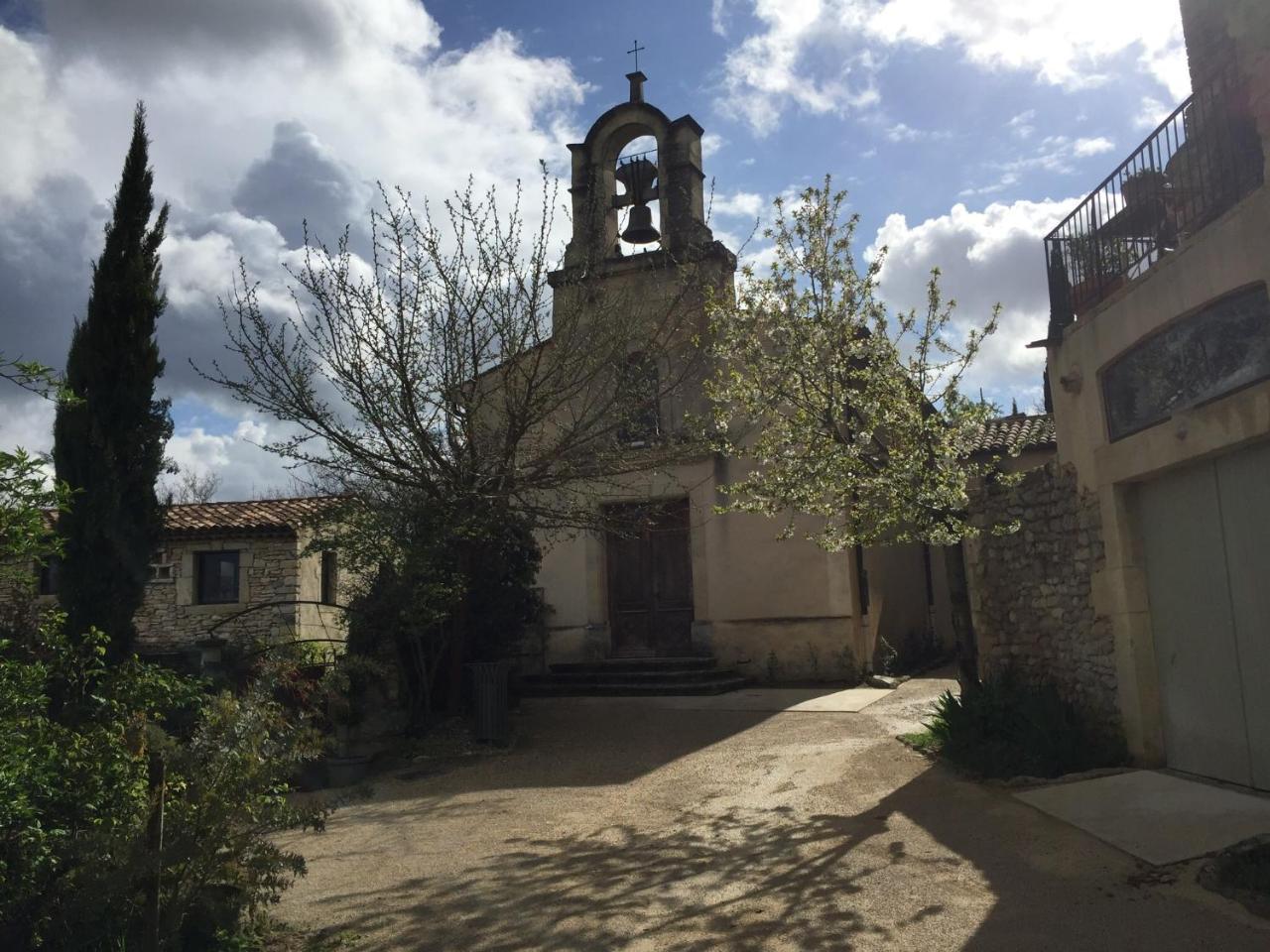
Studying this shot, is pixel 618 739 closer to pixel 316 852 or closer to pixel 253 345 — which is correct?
pixel 316 852

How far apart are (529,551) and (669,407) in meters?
4.09

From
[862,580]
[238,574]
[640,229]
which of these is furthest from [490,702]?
[238,574]

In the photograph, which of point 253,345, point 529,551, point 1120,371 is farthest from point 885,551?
point 253,345

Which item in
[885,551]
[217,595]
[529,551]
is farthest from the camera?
[217,595]

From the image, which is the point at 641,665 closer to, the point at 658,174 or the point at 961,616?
the point at 961,616

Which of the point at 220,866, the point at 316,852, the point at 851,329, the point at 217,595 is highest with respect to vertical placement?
the point at 851,329

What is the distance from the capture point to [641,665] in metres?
14.3

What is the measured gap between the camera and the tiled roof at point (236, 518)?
18234mm

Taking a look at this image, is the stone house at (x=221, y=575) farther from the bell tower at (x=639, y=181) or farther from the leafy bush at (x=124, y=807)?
the leafy bush at (x=124, y=807)

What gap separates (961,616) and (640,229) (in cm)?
859

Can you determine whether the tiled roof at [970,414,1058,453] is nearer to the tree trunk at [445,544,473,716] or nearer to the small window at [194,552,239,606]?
the tree trunk at [445,544,473,716]

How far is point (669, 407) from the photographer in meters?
15.3

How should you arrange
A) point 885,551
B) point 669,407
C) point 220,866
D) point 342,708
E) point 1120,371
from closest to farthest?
point 220,866, point 1120,371, point 342,708, point 669,407, point 885,551

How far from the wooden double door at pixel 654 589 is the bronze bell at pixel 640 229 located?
4255mm
